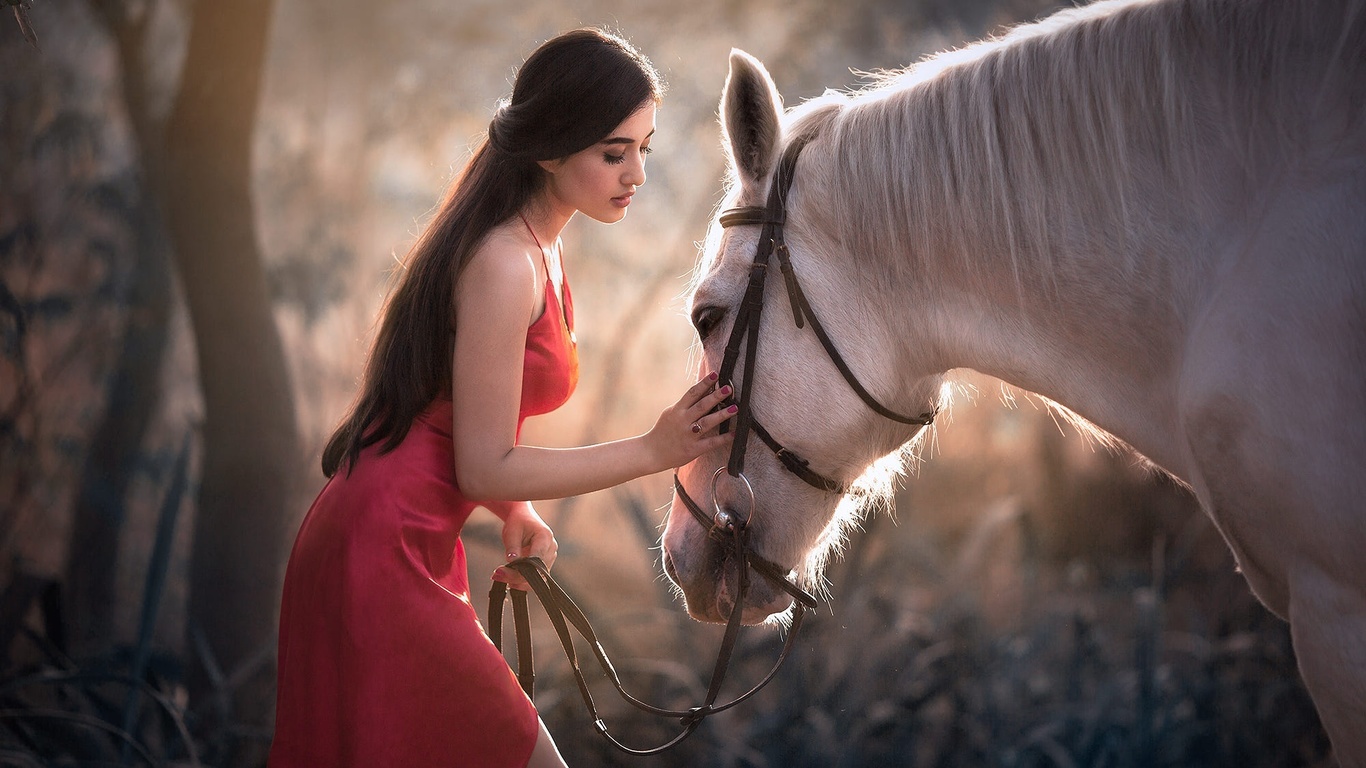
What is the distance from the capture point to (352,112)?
10.5 ft

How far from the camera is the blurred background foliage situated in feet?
8.93

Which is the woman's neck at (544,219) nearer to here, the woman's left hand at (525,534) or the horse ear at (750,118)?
the horse ear at (750,118)

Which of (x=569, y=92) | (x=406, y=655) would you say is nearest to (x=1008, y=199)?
(x=569, y=92)

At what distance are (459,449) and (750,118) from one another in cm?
67

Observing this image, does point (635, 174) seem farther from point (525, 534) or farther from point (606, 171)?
point (525, 534)

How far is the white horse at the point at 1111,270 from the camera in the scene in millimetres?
941

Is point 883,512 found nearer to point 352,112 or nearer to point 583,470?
point 583,470

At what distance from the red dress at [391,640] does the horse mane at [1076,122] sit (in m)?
0.76

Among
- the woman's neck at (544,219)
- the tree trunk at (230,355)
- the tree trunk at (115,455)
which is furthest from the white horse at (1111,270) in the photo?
the tree trunk at (115,455)

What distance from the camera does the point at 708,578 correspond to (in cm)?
145

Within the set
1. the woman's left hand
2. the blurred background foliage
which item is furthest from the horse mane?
the blurred background foliage

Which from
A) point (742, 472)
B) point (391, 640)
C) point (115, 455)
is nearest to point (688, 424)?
point (742, 472)

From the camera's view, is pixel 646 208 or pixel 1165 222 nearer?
pixel 1165 222

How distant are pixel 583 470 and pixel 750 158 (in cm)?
55
